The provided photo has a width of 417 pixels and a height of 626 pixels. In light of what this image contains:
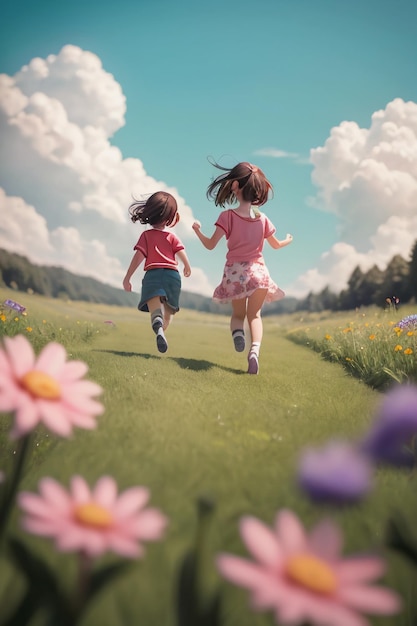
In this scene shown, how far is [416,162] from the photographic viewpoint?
2.42 meters

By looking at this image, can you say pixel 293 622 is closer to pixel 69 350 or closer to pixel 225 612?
pixel 225 612

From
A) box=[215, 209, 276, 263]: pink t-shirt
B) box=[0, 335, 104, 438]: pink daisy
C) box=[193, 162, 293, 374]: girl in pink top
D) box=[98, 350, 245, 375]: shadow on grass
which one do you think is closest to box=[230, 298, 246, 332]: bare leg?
box=[193, 162, 293, 374]: girl in pink top

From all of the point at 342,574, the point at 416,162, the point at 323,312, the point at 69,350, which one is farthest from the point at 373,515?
the point at 323,312

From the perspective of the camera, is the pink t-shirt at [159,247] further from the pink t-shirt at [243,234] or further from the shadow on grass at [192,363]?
the shadow on grass at [192,363]

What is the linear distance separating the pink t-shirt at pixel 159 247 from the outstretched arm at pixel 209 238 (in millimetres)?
115

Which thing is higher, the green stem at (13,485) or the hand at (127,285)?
the hand at (127,285)

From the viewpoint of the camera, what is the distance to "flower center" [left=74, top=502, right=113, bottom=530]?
588 mm

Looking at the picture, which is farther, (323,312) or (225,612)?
(323,312)

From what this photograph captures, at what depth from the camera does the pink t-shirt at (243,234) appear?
261cm

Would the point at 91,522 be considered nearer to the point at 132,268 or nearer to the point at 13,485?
the point at 13,485

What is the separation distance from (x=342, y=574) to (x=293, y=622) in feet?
0.29

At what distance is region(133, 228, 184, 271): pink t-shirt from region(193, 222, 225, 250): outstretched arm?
0.38 ft

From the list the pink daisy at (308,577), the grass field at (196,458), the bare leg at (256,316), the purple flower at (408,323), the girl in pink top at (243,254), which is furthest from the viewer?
the girl in pink top at (243,254)

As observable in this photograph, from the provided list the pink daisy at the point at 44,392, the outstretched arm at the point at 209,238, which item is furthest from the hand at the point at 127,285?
the pink daisy at the point at 44,392
